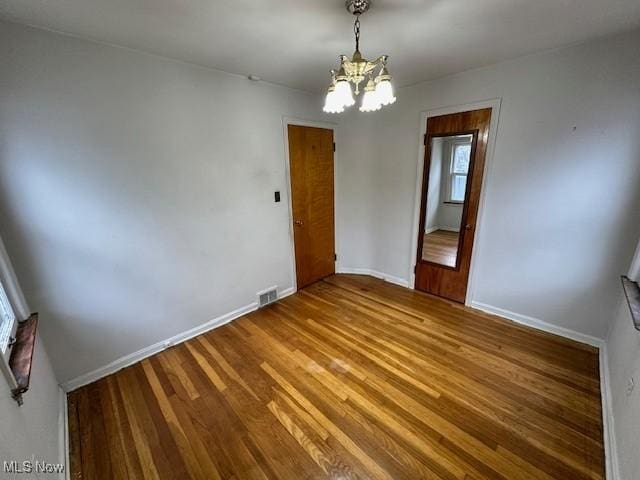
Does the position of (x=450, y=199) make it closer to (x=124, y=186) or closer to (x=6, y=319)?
(x=124, y=186)

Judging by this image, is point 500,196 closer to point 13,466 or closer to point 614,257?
point 614,257

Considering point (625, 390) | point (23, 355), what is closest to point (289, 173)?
point (23, 355)

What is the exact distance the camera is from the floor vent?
294cm

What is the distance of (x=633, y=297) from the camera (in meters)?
1.59

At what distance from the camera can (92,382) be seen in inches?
76.1

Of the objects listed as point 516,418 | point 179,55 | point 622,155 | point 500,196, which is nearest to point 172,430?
A: point 516,418

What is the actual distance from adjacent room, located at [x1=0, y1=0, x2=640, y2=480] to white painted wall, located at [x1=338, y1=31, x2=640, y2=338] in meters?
0.01

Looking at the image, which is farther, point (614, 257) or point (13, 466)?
point (614, 257)

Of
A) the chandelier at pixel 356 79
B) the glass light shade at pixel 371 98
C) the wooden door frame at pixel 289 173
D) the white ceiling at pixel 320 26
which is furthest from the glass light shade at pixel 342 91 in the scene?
the wooden door frame at pixel 289 173

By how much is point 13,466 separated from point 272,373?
132cm

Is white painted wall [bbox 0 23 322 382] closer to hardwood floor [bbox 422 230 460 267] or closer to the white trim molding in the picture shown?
the white trim molding

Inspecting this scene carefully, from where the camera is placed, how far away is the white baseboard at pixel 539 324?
7.10 feet
